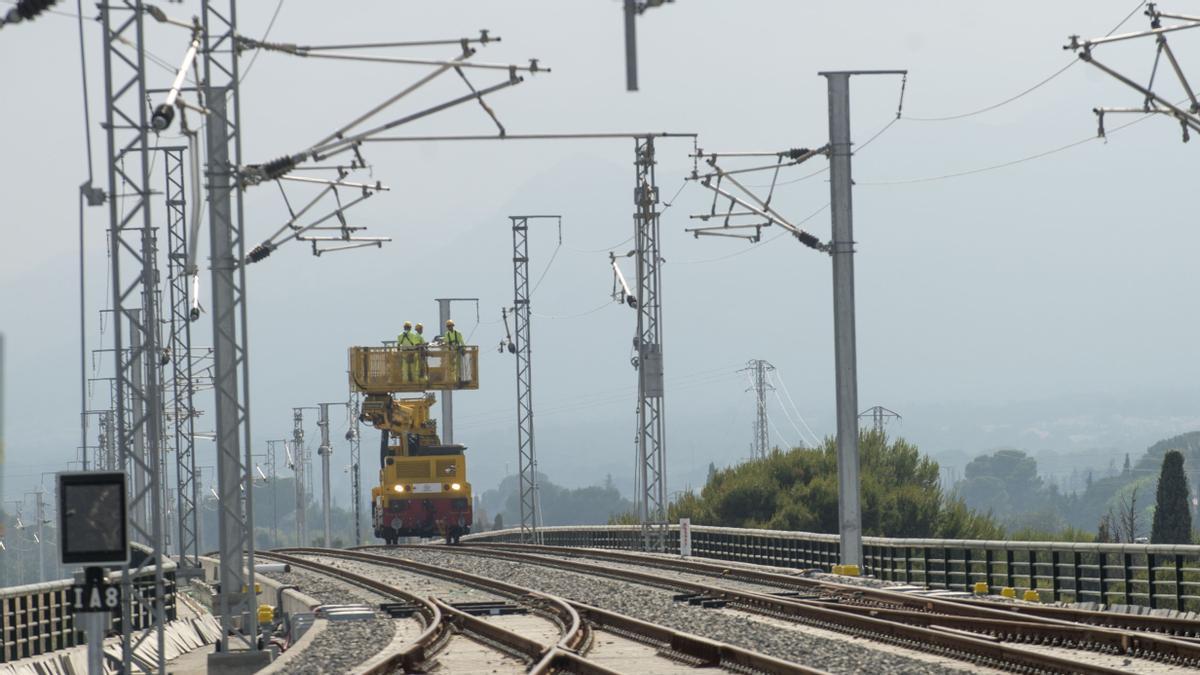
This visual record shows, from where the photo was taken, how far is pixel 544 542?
2680 inches

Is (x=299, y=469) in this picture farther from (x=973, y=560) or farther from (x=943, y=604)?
(x=943, y=604)

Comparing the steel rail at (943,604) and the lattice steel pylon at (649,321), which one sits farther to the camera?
the lattice steel pylon at (649,321)

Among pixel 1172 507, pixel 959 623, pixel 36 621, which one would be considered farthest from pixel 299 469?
pixel 959 623

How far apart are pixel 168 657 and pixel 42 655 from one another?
12.3 feet

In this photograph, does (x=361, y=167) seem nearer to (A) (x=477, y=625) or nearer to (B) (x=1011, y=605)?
(A) (x=477, y=625)

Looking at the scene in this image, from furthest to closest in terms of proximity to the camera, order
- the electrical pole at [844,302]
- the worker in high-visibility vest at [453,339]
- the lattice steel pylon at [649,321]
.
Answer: the worker in high-visibility vest at [453,339], the lattice steel pylon at [649,321], the electrical pole at [844,302]

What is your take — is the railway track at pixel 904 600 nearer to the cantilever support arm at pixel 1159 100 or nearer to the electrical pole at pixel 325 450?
the cantilever support arm at pixel 1159 100

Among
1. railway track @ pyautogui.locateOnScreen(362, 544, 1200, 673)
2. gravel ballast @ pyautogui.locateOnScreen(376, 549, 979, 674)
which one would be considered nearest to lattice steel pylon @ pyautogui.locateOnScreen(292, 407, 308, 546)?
gravel ballast @ pyautogui.locateOnScreen(376, 549, 979, 674)

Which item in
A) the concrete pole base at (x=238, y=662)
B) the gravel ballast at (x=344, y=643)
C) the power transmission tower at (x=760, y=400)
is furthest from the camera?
the power transmission tower at (x=760, y=400)

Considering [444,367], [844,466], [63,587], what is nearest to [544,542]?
[444,367]

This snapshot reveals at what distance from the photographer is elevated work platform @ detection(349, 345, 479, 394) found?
60500 millimetres

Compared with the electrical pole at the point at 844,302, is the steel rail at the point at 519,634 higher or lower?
lower

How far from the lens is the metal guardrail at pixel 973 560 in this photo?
23703 mm

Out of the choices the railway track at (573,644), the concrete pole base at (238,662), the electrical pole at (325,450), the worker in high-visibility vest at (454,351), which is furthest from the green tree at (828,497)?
the concrete pole base at (238,662)
